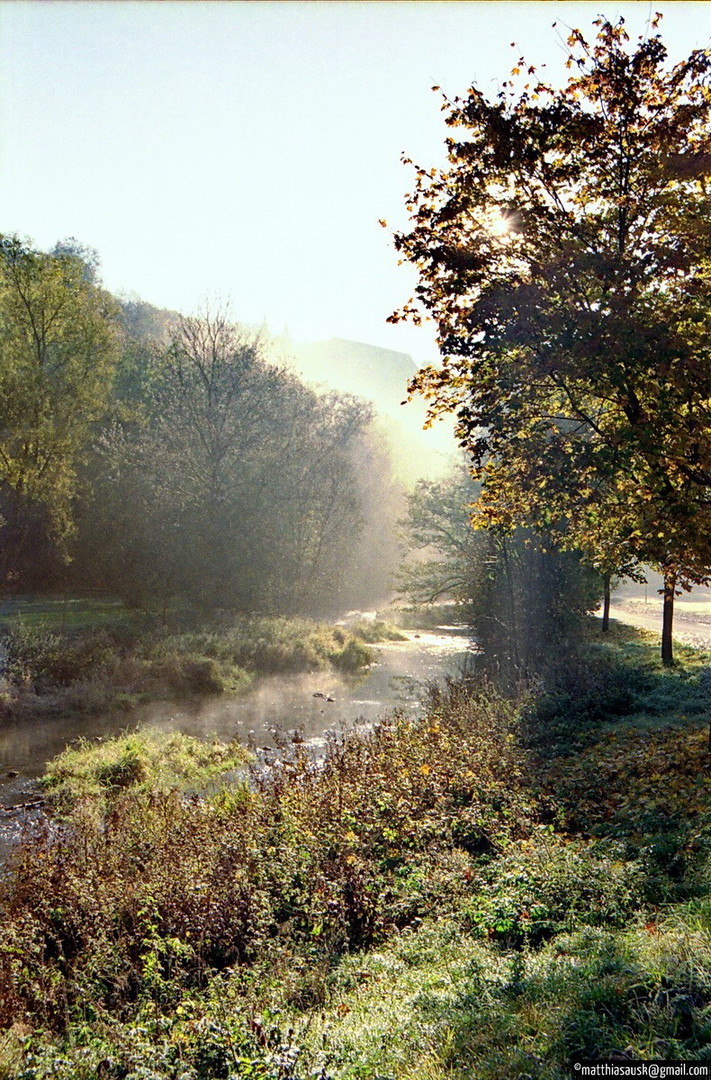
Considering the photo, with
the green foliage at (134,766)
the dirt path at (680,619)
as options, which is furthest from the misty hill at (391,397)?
the green foliage at (134,766)

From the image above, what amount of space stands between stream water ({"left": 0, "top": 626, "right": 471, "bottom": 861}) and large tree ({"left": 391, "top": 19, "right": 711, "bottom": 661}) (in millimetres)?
7292

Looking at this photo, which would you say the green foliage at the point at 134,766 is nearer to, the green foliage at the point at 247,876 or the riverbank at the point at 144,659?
the green foliage at the point at 247,876

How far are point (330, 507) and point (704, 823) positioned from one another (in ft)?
123

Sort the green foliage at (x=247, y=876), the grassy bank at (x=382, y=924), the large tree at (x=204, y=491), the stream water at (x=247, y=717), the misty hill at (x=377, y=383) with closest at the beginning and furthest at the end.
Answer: the grassy bank at (x=382, y=924), the green foliage at (x=247, y=876), the stream water at (x=247, y=717), the large tree at (x=204, y=491), the misty hill at (x=377, y=383)

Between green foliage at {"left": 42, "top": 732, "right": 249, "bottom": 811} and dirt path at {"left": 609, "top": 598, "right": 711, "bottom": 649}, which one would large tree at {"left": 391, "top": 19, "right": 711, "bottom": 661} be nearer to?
green foliage at {"left": 42, "top": 732, "right": 249, "bottom": 811}

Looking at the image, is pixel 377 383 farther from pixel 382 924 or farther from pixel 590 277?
pixel 382 924

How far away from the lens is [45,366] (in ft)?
88.7

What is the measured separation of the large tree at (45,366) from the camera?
2553 cm

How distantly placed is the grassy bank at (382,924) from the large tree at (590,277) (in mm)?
4039

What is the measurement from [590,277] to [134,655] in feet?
63.6

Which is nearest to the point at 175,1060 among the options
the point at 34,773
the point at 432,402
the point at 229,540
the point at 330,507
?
the point at 432,402

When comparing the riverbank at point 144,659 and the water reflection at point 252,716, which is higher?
the riverbank at point 144,659

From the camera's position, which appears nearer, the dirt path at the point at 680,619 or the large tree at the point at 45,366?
the large tree at the point at 45,366

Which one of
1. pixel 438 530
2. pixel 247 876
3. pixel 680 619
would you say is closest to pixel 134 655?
pixel 247 876
